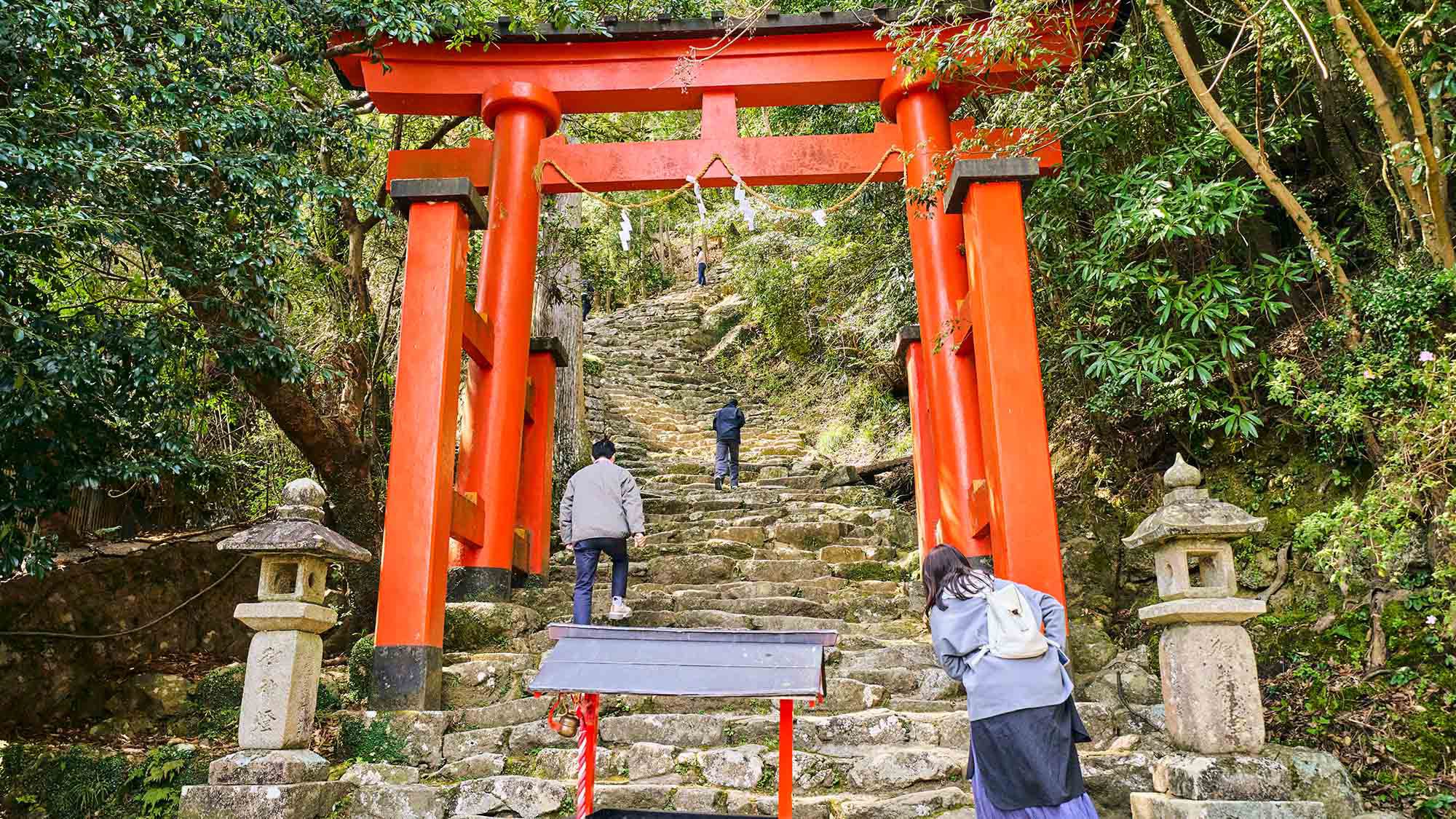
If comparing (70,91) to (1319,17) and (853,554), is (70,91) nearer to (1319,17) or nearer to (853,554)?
(853,554)

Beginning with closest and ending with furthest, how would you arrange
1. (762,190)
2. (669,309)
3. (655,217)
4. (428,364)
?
1. (428,364)
2. (762,190)
3. (669,309)
4. (655,217)

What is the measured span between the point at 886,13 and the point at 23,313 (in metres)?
6.34

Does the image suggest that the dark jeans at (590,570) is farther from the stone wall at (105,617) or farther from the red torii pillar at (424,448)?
the stone wall at (105,617)

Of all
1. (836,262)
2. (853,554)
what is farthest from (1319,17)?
(836,262)

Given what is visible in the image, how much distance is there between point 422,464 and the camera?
5543 millimetres

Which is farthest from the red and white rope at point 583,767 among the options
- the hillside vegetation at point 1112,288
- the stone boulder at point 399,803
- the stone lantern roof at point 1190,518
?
the hillside vegetation at point 1112,288

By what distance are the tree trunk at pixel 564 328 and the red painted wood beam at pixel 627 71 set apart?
10.2 ft

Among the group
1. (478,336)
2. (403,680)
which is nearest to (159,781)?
(403,680)

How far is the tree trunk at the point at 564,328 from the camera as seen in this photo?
10.5 metres

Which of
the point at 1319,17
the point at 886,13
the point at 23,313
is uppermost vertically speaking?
the point at 886,13

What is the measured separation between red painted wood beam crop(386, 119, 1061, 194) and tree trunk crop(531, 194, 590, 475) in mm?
2795

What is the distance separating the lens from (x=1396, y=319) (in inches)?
202

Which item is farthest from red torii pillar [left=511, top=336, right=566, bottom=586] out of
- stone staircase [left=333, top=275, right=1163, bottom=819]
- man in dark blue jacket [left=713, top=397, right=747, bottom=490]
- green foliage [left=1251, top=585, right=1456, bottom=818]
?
green foliage [left=1251, top=585, right=1456, bottom=818]

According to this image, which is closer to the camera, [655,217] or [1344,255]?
[1344,255]
